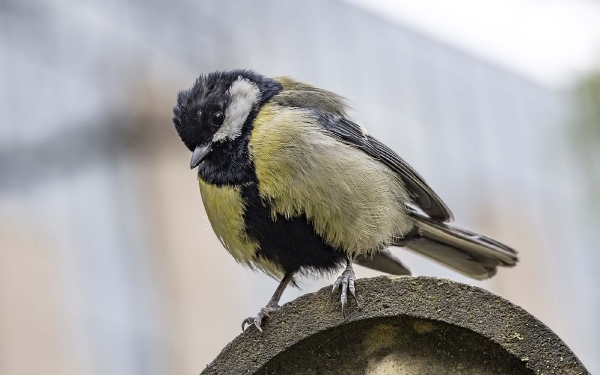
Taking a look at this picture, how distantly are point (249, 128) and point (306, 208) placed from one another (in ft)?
1.18

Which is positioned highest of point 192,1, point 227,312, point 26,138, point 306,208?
point 192,1

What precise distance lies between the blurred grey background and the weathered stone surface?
211 centimetres

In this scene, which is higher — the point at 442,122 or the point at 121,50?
the point at 442,122

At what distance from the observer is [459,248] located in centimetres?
316

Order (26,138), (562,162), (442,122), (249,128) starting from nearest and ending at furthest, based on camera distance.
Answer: (249,128)
(26,138)
(562,162)
(442,122)

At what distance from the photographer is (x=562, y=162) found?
733cm

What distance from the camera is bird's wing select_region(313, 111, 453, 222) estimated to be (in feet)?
9.41

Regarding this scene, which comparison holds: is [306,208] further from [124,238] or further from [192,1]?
[192,1]

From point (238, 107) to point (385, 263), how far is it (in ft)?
2.65

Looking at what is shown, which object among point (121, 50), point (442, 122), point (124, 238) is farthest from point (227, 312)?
point (442, 122)

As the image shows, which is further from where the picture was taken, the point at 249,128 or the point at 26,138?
the point at 26,138

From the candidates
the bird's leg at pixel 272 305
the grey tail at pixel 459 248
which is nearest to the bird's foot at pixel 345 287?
the bird's leg at pixel 272 305

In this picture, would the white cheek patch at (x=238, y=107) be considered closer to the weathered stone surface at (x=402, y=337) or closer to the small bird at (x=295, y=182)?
the small bird at (x=295, y=182)

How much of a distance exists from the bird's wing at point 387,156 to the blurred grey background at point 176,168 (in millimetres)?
1282
